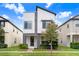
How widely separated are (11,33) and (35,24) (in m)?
1.36

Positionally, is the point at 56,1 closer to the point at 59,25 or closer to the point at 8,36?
the point at 59,25

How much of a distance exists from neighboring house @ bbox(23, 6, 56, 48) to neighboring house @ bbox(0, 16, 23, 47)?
0.34m

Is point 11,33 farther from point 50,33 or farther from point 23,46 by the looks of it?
point 50,33

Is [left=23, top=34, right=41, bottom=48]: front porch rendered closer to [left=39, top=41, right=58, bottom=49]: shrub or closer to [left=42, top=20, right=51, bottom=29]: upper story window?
[left=39, top=41, right=58, bottom=49]: shrub

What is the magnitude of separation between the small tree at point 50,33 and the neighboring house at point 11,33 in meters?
1.31

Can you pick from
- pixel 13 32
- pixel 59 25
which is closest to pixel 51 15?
pixel 59 25

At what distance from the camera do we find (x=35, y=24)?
2423 cm

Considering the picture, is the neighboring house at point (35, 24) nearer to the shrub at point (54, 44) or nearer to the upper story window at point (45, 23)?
the upper story window at point (45, 23)

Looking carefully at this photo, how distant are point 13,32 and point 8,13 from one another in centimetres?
104

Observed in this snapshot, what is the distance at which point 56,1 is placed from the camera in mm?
23328

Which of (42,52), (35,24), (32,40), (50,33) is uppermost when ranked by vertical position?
(35,24)

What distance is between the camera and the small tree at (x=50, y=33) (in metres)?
23.7

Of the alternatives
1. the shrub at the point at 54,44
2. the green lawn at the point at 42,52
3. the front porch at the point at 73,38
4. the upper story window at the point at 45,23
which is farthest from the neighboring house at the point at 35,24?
the front porch at the point at 73,38

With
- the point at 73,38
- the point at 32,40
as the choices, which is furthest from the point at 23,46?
the point at 73,38
